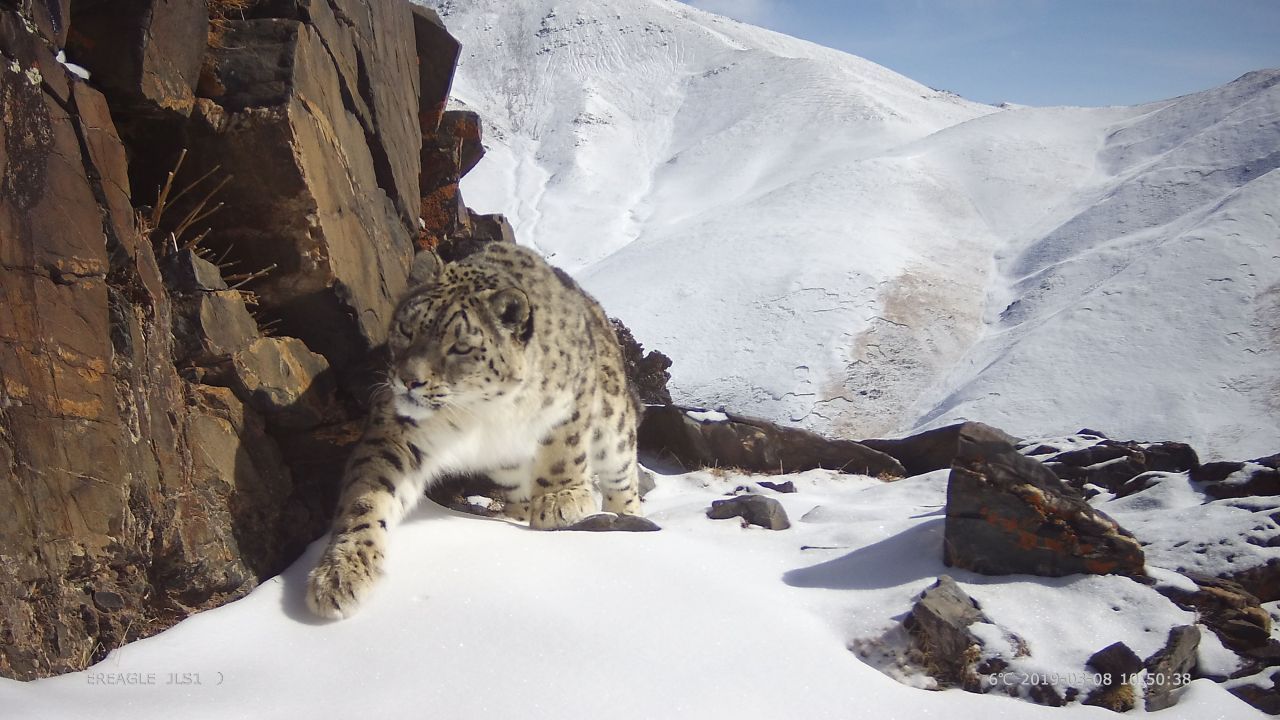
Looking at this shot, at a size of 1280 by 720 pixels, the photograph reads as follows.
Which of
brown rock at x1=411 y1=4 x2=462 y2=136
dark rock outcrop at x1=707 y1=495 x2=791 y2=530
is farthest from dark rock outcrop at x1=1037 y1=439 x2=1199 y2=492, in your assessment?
brown rock at x1=411 y1=4 x2=462 y2=136

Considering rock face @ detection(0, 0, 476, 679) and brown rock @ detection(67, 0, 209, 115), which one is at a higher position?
brown rock @ detection(67, 0, 209, 115)

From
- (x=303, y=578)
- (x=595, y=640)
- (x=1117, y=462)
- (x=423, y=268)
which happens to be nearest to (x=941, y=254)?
(x=1117, y=462)

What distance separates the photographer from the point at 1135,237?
20.8 meters

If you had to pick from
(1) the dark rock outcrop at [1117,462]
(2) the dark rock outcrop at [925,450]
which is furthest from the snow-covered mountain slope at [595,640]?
(2) the dark rock outcrop at [925,450]

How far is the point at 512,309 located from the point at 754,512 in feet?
8.22

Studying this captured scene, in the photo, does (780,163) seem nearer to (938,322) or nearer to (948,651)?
(938,322)

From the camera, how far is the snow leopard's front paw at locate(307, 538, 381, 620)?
13.3ft

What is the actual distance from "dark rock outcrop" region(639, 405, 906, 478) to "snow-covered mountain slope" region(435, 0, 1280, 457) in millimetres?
4625

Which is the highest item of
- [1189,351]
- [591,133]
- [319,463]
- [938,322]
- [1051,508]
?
[591,133]

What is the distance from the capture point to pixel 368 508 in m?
4.93

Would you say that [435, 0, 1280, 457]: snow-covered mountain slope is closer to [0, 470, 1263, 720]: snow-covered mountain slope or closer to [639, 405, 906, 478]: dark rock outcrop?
[639, 405, 906, 478]: dark rock outcrop

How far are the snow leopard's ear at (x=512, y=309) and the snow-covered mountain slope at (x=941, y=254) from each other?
10783mm

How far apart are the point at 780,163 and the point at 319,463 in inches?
1365

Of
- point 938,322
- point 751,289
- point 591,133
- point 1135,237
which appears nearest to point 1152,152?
point 1135,237
